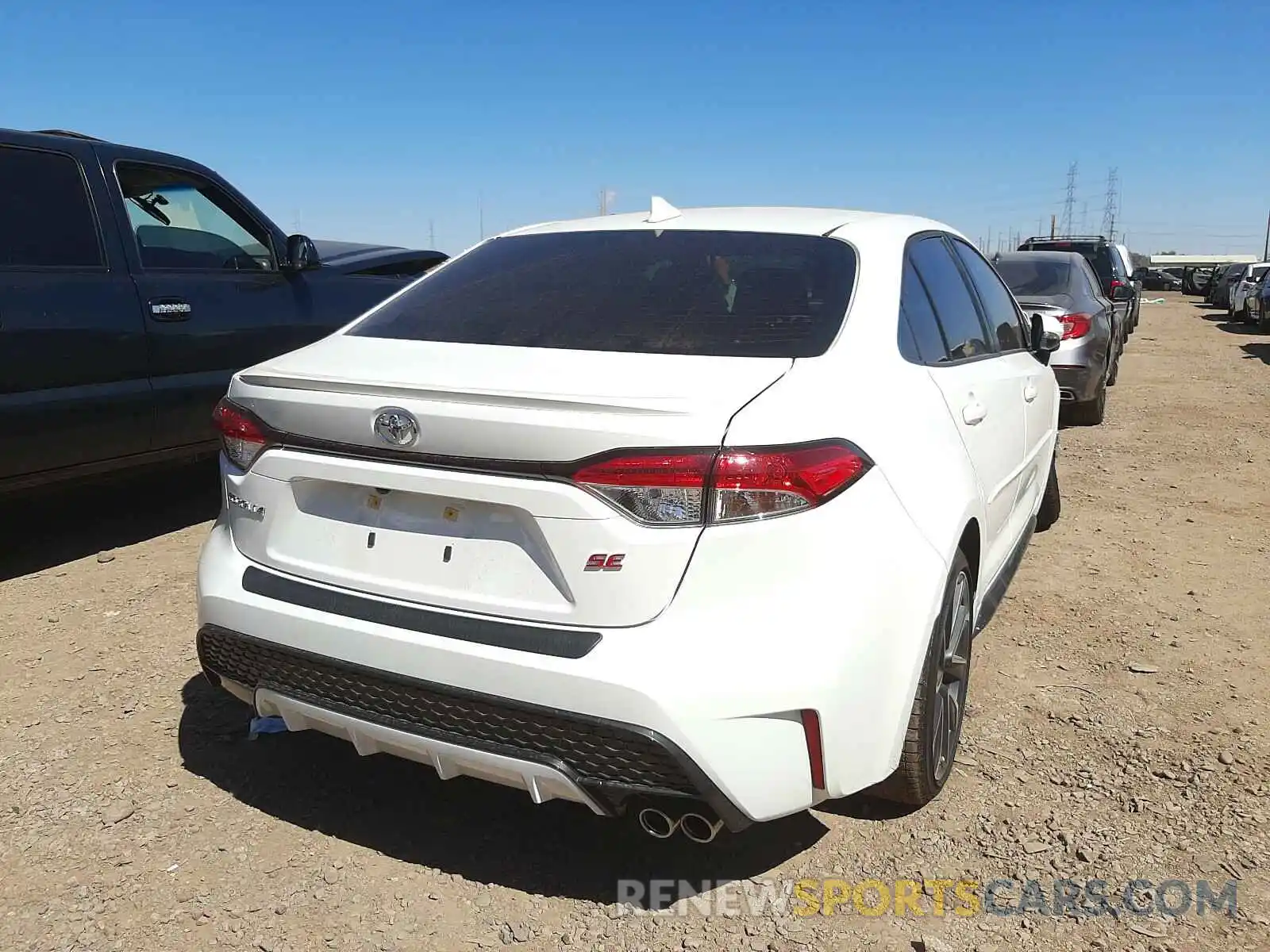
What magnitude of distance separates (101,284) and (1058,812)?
14.5ft

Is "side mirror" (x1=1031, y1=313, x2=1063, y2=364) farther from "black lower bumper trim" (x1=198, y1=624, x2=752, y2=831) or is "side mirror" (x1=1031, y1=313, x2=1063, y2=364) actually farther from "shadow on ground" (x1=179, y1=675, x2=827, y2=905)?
"black lower bumper trim" (x1=198, y1=624, x2=752, y2=831)

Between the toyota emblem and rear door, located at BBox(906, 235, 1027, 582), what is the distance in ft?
4.68

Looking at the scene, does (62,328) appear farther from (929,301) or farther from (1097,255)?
(1097,255)

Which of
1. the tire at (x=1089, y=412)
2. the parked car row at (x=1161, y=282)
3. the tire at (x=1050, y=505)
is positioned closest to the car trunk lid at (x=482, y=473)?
the tire at (x=1050, y=505)

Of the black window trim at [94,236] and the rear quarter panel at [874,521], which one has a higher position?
the black window trim at [94,236]

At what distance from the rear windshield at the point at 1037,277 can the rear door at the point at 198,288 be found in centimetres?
617

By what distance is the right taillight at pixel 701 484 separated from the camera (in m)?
2.04

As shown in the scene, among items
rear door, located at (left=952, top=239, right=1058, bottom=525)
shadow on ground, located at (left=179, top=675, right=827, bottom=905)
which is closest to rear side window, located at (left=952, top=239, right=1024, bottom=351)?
rear door, located at (left=952, top=239, right=1058, bottom=525)

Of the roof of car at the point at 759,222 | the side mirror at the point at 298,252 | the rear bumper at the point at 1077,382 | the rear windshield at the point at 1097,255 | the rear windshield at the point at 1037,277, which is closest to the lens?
the roof of car at the point at 759,222

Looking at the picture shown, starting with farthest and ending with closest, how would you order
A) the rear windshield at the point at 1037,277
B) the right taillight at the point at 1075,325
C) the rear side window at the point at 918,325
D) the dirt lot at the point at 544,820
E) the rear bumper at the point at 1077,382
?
1. the rear windshield at the point at 1037,277
2. the rear bumper at the point at 1077,382
3. the right taillight at the point at 1075,325
4. the rear side window at the point at 918,325
5. the dirt lot at the point at 544,820

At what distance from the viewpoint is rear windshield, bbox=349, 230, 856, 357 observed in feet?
8.25

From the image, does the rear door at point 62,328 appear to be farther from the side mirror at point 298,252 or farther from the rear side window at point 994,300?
the rear side window at point 994,300

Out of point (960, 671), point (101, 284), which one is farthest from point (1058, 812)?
point (101, 284)

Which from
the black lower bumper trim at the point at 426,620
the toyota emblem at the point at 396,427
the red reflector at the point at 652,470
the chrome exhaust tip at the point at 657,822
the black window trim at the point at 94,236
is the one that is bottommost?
the chrome exhaust tip at the point at 657,822
